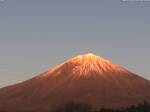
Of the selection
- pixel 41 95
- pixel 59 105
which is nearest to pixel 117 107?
pixel 59 105

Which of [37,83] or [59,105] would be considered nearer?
[59,105]

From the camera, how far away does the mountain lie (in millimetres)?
174500

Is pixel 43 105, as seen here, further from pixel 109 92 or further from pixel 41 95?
pixel 109 92

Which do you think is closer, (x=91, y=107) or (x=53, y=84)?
(x=91, y=107)

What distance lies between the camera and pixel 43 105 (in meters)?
174

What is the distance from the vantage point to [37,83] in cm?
19825

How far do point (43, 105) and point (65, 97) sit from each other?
25.9 ft

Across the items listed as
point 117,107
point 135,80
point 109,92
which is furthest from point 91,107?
point 135,80

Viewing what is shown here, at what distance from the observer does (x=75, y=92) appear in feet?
609

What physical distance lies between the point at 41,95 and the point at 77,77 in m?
16.5

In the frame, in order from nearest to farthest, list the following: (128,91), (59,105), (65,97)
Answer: (59,105) → (65,97) → (128,91)

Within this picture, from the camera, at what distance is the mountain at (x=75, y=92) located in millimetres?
174500

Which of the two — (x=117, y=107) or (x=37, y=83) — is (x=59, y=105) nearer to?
(x=117, y=107)

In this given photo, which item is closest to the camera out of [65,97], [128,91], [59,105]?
[59,105]
